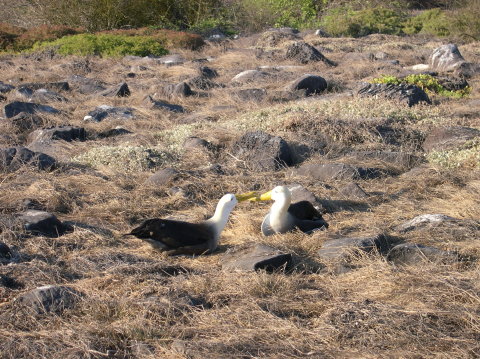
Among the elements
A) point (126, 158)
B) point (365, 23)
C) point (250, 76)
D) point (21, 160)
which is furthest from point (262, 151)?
point (365, 23)

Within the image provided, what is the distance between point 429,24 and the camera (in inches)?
938

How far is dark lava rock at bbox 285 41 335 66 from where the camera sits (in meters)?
17.1

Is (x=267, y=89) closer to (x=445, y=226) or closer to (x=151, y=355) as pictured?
(x=445, y=226)

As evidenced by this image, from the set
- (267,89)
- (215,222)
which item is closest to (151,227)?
(215,222)

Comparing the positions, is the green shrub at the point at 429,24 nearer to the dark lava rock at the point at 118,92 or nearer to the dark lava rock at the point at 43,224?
the dark lava rock at the point at 118,92

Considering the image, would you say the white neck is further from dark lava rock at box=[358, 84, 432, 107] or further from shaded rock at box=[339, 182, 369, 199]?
dark lava rock at box=[358, 84, 432, 107]

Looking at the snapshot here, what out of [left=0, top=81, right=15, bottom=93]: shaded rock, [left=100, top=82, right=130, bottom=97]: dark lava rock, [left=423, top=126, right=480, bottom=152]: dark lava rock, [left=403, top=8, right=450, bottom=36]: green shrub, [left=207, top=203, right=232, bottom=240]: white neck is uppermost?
[left=207, top=203, right=232, bottom=240]: white neck

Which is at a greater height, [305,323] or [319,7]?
[305,323]

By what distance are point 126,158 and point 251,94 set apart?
471 cm

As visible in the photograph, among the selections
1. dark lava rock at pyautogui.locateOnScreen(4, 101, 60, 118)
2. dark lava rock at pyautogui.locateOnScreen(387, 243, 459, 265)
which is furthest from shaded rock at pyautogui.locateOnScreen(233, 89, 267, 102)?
dark lava rock at pyautogui.locateOnScreen(387, 243, 459, 265)

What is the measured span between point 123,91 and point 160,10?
14780 mm

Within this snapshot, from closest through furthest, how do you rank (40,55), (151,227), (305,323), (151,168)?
(305,323), (151,227), (151,168), (40,55)

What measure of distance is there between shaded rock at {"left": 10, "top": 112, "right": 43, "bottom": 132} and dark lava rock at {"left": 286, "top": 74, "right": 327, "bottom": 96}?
15.0 feet

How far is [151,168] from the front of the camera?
8547mm
